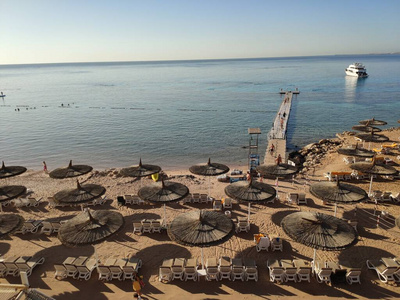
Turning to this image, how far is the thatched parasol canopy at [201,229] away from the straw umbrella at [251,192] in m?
1.85

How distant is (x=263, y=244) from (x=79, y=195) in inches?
307

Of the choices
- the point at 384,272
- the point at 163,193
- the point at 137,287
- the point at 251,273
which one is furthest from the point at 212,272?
the point at 384,272

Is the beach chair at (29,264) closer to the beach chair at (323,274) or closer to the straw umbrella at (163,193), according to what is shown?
the straw umbrella at (163,193)

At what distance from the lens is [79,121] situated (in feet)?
150

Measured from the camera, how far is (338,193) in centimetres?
1090

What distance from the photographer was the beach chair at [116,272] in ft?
29.0

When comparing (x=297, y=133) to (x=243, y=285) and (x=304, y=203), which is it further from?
(x=243, y=285)

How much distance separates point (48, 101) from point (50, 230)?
209 feet

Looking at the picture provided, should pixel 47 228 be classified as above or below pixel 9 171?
A: below

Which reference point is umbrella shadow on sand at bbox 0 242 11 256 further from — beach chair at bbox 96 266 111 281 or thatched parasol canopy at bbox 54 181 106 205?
beach chair at bbox 96 266 111 281

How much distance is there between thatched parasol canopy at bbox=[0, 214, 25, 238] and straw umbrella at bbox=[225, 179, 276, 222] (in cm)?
795

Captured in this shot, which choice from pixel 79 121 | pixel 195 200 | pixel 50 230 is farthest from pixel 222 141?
pixel 79 121

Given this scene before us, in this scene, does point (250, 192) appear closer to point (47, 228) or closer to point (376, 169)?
point (376, 169)

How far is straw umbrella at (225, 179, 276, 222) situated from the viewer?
35.6 ft
